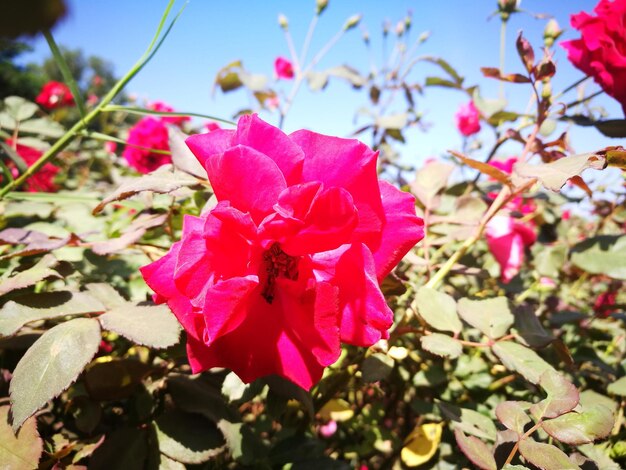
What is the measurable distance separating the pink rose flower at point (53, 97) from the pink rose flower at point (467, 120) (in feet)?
7.26

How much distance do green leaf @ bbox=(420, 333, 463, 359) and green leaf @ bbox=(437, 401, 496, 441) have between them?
0.10m

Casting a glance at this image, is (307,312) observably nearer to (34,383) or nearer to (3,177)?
(34,383)

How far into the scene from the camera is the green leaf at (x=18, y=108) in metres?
1.00

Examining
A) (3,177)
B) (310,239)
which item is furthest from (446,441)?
(3,177)

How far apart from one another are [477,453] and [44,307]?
0.52m

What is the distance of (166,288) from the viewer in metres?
0.40

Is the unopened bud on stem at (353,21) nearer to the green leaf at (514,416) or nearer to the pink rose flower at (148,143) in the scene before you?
the pink rose flower at (148,143)

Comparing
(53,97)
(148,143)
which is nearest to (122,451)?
(148,143)

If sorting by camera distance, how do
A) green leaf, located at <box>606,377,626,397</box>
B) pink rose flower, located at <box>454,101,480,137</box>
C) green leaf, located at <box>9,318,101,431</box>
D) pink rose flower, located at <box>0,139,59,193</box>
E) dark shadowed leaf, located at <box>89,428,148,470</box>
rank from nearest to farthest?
green leaf, located at <box>9,318,101,431</box> → dark shadowed leaf, located at <box>89,428,148,470</box> → green leaf, located at <box>606,377,626,397</box> → pink rose flower, located at <box>0,139,59,193</box> → pink rose flower, located at <box>454,101,480,137</box>

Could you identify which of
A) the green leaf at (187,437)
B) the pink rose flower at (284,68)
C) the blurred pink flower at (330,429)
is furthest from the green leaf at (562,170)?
the pink rose flower at (284,68)

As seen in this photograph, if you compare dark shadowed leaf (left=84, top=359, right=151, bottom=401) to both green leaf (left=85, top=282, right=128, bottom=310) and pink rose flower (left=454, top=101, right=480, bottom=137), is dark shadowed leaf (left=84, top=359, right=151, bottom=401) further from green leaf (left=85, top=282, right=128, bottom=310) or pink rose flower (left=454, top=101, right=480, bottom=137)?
pink rose flower (left=454, top=101, right=480, bottom=137)

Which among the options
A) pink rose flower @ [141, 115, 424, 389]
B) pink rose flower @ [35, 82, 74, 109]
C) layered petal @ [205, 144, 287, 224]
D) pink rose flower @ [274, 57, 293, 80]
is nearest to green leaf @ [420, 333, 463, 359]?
pink rose flower @ [141, 115, 424, 389]

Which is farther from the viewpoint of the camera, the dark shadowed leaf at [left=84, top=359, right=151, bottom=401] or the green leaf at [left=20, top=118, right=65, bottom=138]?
the green leaf at [left=20, top=118, right=65, bottom=138]

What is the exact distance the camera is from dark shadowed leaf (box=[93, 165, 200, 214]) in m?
→ 0.49
